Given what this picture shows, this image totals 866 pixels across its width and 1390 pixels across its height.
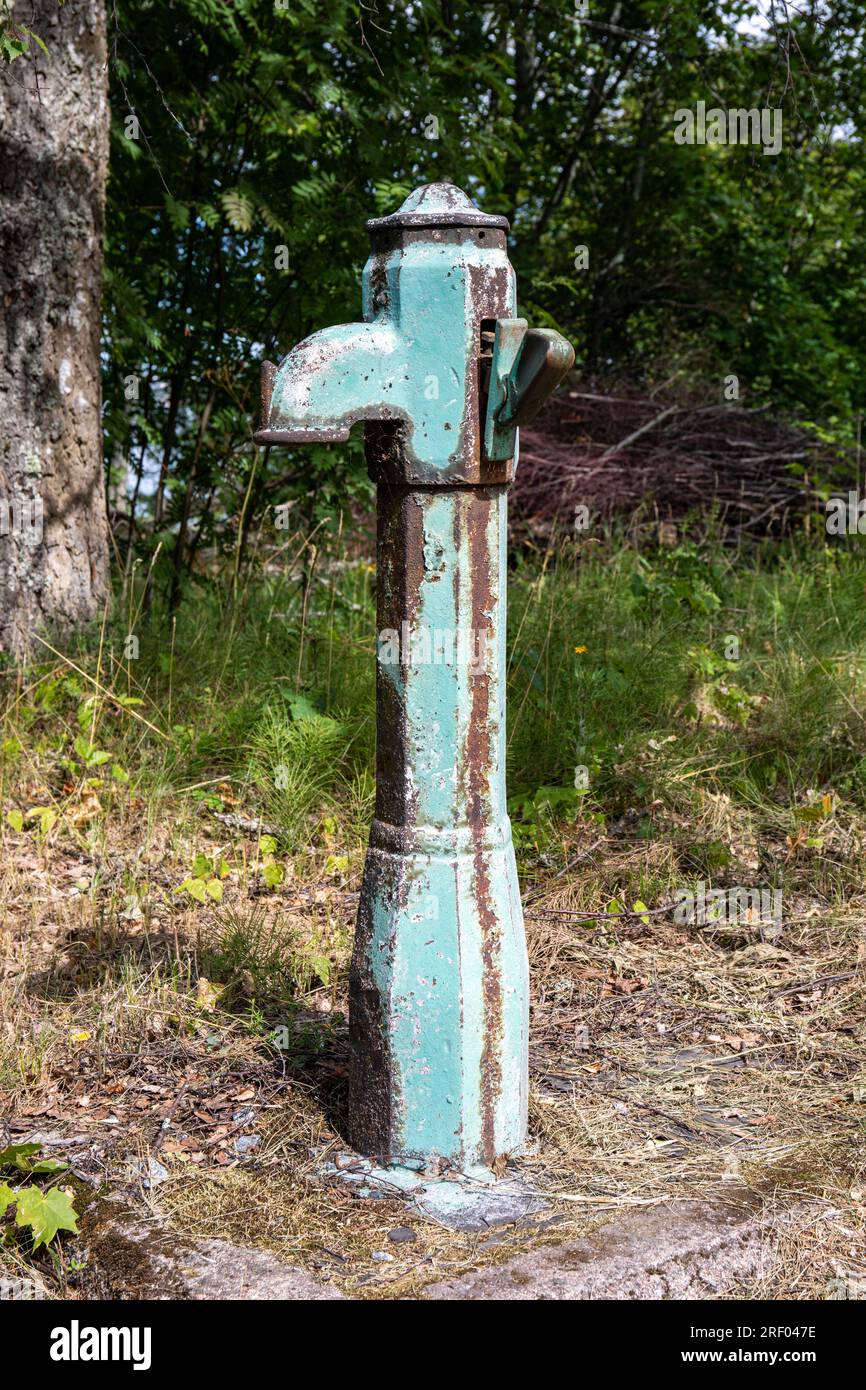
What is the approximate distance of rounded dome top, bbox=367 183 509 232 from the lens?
2350 mm

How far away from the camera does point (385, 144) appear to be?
19.2 feet

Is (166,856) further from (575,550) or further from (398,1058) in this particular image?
(575,550)

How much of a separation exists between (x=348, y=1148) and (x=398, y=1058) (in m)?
0.28

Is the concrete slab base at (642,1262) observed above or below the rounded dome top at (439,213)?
below

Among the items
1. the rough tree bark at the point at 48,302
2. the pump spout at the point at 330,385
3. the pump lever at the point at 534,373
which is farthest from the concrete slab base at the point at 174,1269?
the rough tree bark at the point at 48,302

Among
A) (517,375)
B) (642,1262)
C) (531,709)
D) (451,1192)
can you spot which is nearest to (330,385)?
(517,375)

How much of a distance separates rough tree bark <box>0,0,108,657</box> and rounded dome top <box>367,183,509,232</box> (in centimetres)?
273

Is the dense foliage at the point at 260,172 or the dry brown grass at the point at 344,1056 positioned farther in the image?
the dense foliage at the point at 260,172

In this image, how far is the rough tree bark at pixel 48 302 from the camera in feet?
15.5

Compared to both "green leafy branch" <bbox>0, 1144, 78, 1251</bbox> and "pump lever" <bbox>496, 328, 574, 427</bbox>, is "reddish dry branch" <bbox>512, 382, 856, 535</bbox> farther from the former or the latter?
"green leafy branch" <bbox>0, 1144, 78, 1251</bbox>

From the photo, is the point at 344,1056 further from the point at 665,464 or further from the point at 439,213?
the point at 665,464

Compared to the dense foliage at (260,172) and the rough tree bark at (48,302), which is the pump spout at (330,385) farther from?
the rough tree bark at (48,302)

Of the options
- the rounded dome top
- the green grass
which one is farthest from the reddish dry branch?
the rounded dome top
